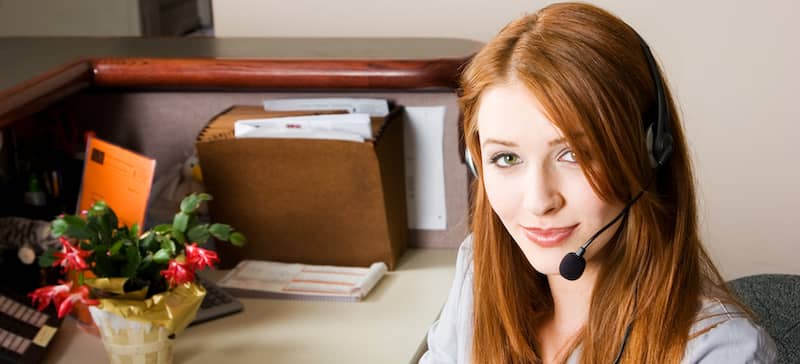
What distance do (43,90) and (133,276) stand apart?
1.20ft

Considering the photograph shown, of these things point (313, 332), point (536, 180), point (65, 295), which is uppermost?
point (536, 180)

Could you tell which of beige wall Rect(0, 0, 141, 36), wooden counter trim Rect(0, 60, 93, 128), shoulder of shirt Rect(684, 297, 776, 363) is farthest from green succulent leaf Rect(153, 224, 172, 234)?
beige wall Rect(0, 0, 141, 36)

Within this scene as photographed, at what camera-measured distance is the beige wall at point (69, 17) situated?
298 cm

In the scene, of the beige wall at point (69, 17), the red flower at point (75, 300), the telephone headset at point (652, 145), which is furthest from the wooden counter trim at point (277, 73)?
the beige wall at point (69, 17)

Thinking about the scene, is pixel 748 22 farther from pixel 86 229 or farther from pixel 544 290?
pixel 86 229

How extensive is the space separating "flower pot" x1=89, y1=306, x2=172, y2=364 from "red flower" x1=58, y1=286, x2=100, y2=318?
0.02m

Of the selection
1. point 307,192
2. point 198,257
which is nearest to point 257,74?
point 307,192

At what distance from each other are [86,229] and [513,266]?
53 cm

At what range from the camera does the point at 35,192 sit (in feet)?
5.32

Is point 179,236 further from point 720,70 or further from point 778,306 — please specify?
point 720,70

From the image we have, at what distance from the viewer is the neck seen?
113 centimetres

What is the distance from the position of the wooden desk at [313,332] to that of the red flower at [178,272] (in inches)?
5.1

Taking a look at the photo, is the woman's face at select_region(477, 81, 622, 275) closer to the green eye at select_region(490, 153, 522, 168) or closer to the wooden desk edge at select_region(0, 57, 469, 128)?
the green eye at select_region(490, 153, 522, 168)

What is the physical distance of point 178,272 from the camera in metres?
1.27
